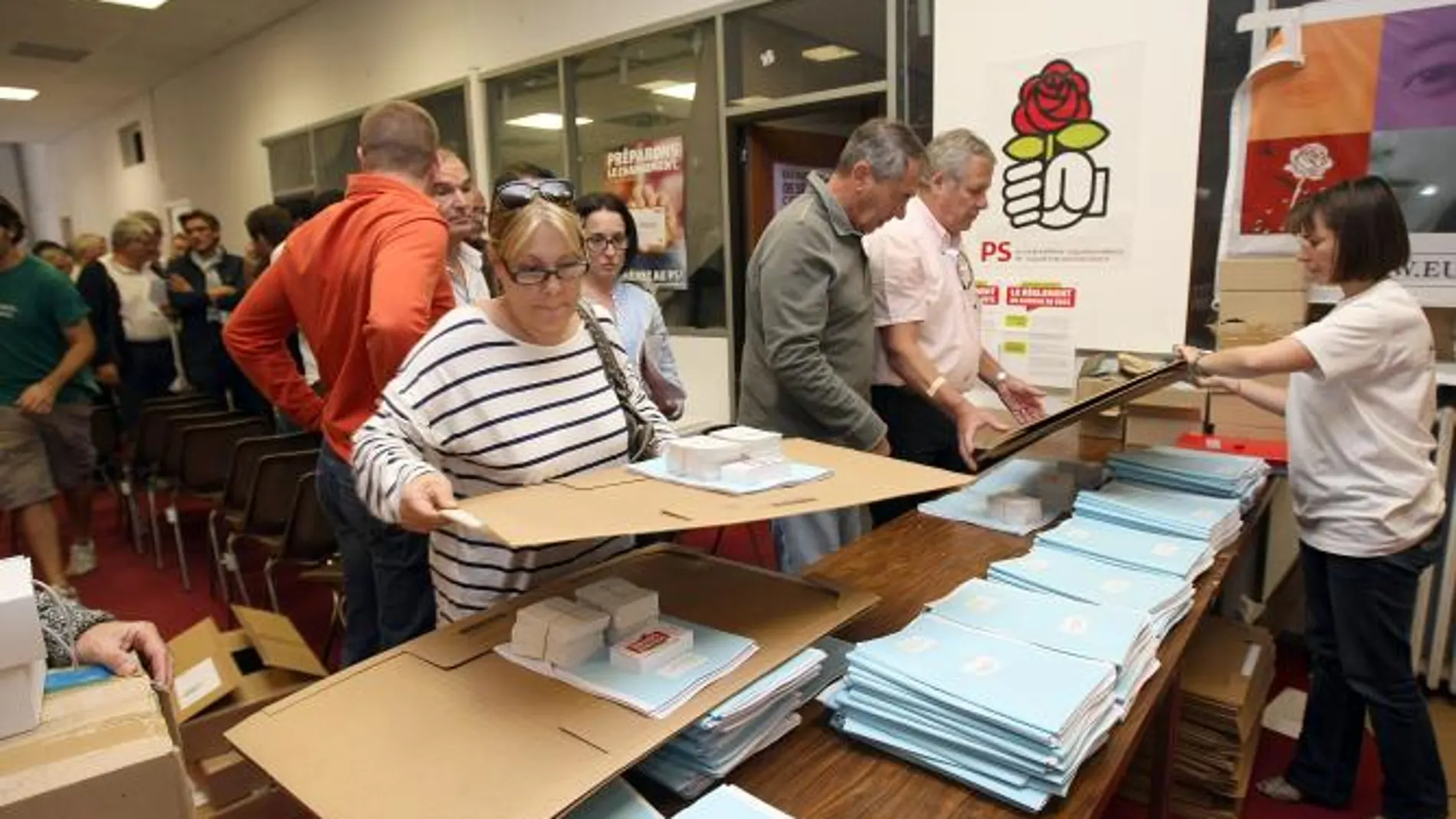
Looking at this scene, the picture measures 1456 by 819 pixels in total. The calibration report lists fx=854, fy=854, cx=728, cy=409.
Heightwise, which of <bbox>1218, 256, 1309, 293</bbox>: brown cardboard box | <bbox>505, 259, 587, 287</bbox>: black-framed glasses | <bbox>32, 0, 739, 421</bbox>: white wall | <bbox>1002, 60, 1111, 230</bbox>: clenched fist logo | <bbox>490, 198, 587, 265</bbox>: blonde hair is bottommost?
<bbox>1218, 256, 1309, 293</bbox>: brown cardboard box

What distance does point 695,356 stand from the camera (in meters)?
4.78

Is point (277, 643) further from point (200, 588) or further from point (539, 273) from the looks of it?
point (200, 588)

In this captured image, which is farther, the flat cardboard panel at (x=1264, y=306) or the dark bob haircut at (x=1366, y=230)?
the flat cardboard panel at (x=1264, y=306)

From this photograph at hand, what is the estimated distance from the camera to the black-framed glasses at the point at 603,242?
8.30 ft

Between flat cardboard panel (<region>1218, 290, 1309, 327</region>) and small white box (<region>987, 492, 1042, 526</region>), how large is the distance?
4.35 ft

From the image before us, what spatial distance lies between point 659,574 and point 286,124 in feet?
25.5

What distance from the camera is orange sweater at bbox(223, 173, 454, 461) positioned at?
1.58 meters

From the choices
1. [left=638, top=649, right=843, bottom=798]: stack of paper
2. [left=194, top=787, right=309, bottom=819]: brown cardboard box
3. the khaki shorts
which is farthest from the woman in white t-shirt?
the khaki shorts

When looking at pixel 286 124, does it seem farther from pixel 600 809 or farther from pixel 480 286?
pixel 600 809

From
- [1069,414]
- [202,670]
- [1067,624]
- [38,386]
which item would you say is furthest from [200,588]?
[1067,624]

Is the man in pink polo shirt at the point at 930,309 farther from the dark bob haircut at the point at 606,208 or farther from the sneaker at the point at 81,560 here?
the sneaker at the point at 81,560

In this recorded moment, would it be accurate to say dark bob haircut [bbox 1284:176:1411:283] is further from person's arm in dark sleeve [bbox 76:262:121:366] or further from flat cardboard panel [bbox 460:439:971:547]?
person's arm in dark sleeve [bbox 76:262:121:366]

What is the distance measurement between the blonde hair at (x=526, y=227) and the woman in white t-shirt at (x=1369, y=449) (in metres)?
1.33

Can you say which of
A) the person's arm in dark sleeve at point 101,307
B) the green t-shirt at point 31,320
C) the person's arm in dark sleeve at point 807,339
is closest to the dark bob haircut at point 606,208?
the person's arm in dark sleeve at point 807,339
